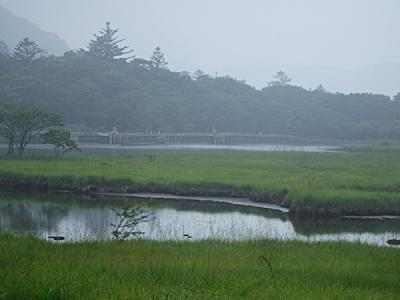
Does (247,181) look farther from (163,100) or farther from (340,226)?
(163,100)

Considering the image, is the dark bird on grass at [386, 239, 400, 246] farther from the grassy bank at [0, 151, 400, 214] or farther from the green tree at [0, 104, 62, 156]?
the green tree at [0, 104, 62, 156]

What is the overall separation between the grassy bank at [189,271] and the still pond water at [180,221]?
499 centimetres

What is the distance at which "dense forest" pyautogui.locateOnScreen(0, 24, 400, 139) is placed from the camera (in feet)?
295

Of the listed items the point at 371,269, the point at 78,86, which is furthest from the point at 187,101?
the point at 371,269

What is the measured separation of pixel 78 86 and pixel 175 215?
70285 millimetres

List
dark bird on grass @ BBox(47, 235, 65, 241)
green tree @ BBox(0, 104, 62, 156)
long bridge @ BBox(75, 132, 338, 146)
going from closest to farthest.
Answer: dark bird on grass @ BBox(47, 235, 65, 241) → green tree @ BBox(0, 104, 62, 156) → long bridge @ BBox(75, 132, 338, 146)

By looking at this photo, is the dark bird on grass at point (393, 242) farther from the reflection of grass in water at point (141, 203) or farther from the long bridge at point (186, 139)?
the long bridge at point (186, 139)

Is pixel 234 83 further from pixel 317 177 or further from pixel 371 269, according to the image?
pixel 371 269

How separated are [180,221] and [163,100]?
3251 inches

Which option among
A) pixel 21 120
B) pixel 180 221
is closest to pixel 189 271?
pixel 180 221

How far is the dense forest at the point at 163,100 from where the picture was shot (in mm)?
89938

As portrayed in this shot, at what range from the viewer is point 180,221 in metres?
23.0

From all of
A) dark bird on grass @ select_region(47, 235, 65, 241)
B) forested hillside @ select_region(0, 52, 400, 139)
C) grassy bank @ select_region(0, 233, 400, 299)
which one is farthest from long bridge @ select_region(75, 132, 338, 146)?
grassy bank @ select_region(0, 233, 400, 299)

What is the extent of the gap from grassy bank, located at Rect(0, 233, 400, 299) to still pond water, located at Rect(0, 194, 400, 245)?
4.99 meters
